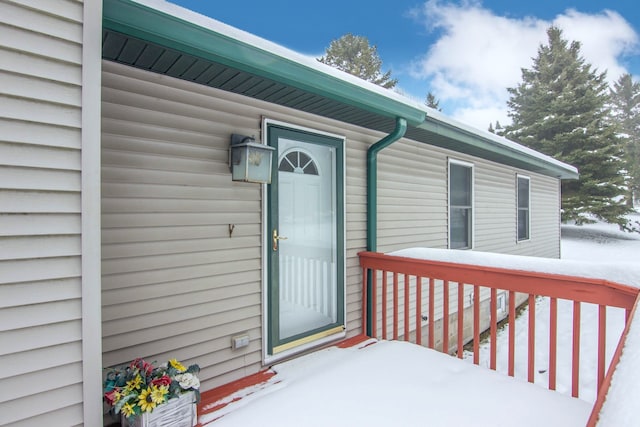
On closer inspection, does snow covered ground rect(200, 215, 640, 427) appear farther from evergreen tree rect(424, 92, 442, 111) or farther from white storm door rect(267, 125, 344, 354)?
evergreen tree rect(424, 92, 442, 111)

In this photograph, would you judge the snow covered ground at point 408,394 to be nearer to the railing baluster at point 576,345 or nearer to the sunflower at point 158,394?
the railing baluster at point 576,345

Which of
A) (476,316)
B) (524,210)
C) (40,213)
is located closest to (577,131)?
(524,210)

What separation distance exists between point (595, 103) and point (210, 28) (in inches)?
743

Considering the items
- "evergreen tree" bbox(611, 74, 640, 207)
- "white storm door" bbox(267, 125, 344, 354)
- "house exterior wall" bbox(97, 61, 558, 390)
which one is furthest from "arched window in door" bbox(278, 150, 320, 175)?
"evergreen tree" bbox(611, 74, 640, 207)

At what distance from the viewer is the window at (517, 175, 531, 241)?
7.32 metres

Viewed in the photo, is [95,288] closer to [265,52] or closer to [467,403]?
[265,52]

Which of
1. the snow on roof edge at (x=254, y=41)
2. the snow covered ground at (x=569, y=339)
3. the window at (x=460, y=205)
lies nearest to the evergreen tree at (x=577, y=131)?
the snow covered ground at (x=569, y=339)

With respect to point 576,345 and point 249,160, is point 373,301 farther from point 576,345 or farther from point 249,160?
point 249,160

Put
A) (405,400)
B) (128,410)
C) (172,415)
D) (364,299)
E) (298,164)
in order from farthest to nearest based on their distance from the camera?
(364,299) < (298,164) < (405,400) < (172,415) < (128,410)

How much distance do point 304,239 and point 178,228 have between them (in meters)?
1.16

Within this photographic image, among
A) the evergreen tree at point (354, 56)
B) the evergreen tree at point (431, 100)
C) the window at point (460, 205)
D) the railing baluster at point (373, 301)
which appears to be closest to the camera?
the railing baluster at point (373, 301)

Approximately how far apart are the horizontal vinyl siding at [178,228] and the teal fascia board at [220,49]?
509 mm

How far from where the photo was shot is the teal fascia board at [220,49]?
1.58 meters

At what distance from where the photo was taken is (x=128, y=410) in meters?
1.68
